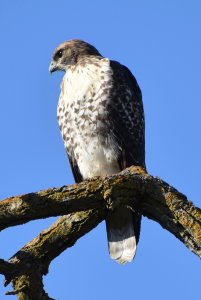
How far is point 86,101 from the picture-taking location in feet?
22.2

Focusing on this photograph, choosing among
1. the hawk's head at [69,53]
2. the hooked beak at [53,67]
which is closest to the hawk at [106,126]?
the hawk's head at [69,53]

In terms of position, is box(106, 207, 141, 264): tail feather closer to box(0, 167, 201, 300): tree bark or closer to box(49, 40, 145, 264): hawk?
box(49, 40, 145, 264): hawk

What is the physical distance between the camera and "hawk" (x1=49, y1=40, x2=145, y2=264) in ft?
21.9

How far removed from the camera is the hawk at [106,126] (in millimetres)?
6664

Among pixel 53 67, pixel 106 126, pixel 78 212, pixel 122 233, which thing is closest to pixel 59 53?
pixel 53 67

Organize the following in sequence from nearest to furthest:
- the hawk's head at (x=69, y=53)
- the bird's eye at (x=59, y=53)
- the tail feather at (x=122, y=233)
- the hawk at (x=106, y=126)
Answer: the tail feather at (x=122, y=233)
the hawk at (x=106, y=126)
the hawk's head at (x=69, y=53)
the bird's eye at (x=59, y=53)

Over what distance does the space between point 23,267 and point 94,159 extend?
8.70 feet

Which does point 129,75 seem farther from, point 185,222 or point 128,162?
point 185,222

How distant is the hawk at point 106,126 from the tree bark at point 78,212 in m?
1.75

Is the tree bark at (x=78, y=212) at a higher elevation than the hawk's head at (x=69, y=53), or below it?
below

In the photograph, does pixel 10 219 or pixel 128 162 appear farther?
pixel 128 162

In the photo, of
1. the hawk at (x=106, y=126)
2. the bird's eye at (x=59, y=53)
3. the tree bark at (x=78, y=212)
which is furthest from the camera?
the bird's eye at (x=59, y=53)

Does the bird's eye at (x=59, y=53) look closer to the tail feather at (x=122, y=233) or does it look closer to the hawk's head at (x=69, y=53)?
the hawk's head at (x=69, y=53)

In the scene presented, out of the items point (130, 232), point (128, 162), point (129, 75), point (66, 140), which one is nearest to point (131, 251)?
point (130, 232)
